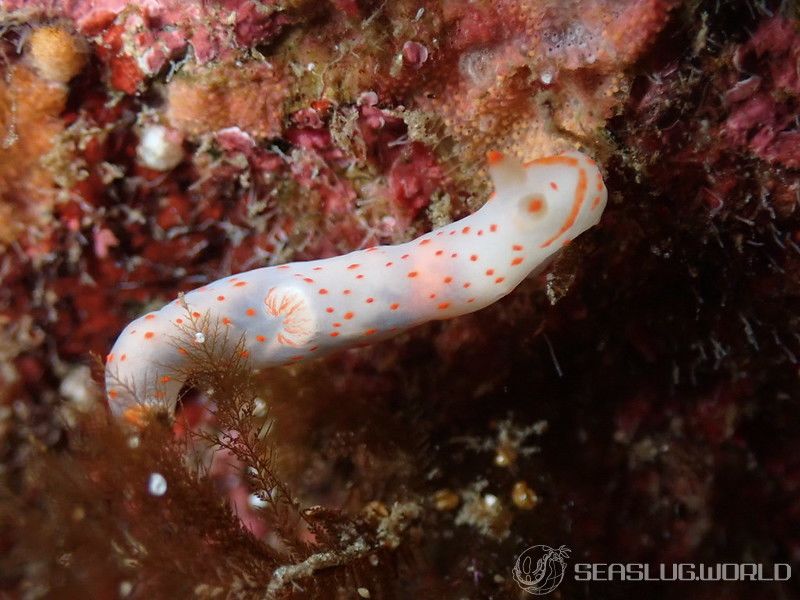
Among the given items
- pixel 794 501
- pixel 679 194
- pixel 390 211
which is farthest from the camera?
pixel 794 501

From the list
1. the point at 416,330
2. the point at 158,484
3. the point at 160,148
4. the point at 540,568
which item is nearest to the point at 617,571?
the point at 540,568

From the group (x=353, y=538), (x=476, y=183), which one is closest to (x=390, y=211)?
(x=476, y=183)

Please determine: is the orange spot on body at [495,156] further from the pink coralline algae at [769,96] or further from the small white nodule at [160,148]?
the small white nodule at [160,148]

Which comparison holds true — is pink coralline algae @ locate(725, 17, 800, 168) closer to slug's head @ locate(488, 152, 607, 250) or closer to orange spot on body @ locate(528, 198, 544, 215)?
slug's head @ locate(488, 152, 607, 250)

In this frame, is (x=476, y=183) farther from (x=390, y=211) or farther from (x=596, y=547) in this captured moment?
(x=596, y=547)

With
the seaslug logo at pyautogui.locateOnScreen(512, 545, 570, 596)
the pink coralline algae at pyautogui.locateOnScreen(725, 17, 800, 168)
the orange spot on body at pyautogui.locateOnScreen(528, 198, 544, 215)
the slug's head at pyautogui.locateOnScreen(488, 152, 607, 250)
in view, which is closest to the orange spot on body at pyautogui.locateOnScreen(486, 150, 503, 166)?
the slug's head at pyautogui.locateOnScreen(488, 152, 607, 250)

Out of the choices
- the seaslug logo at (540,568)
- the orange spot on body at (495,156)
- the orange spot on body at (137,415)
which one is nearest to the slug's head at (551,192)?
the orange spot on body at (495,156)
